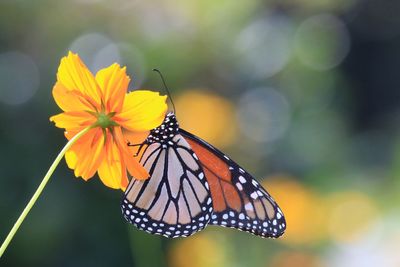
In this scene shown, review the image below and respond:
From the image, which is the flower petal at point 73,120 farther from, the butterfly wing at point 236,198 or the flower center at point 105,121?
the butterfly wing at point 236,198

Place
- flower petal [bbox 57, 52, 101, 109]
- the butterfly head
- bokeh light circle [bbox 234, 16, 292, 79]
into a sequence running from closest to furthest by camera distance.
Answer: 1. flower petal [bbox 57, 52, 101, 109]
2. the butterfly head
3. bokeh light circle [bbox 234, 16, 292, 79]

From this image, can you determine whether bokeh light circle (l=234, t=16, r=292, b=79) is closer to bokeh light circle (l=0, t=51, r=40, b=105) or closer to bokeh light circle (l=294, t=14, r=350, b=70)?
bokeh light circle (l=294, t=14, r=350, b=70)

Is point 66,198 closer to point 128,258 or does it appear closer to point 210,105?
point 128,258

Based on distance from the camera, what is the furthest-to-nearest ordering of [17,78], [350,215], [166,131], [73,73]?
[17,78], [350,215], [166,131], [73,73]

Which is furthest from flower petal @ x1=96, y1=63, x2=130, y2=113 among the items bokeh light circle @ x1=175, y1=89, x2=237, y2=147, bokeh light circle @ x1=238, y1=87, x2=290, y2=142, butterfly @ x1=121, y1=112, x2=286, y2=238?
bokeh light circle @ x1=238, y1=87, x2=290, y2=142

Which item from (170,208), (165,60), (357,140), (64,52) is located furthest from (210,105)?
(357,140)

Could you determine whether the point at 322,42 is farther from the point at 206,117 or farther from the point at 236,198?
the point at 236,198

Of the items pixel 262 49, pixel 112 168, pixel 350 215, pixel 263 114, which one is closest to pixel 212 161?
pixel 112 168
